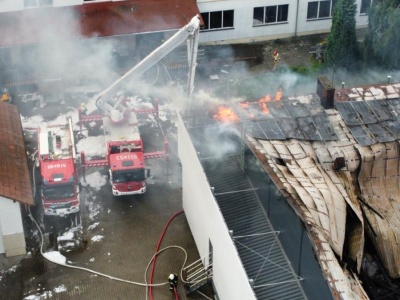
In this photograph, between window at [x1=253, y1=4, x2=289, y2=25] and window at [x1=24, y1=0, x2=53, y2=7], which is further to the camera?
window at [x1=253, y1=4, x2=289, y2=25]

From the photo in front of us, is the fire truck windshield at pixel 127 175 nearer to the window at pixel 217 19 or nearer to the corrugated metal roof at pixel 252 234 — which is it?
the corrugated metal roof at pixel 252 234

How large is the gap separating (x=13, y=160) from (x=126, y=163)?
4.81 m

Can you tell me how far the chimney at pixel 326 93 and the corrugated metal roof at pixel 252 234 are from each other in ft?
13.1

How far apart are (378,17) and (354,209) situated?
18859 mm

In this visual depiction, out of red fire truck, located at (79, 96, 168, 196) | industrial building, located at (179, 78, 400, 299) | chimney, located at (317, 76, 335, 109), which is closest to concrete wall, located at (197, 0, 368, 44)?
red fire truck, located at (79, 96, 168, 196)

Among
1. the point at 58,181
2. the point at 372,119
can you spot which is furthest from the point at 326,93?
the point at 58,181

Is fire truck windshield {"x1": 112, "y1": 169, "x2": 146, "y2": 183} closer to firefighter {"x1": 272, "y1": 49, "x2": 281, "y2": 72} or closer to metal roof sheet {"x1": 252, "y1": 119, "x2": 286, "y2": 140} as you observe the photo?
metal roof sheet {"x1": 252, "y1": 119, "x2": 286, "y2": 140}

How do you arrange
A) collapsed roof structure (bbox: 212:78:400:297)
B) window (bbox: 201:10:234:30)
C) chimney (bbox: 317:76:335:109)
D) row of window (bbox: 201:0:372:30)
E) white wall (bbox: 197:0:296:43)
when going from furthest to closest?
row of window (bbox: 201:0:372:30), window (bbox: 201:10:234:30), white wall (bbox: 197:0:296:43), chimney (bbox: 317:76:335:109), collapsed roof structure (bbox: 212:78:400:297)

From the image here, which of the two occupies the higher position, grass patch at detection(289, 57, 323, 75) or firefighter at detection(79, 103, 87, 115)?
grass patch at detection(289, 57, 323, 75)

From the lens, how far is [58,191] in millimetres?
29938

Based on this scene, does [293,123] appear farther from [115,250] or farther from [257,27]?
[257,27]

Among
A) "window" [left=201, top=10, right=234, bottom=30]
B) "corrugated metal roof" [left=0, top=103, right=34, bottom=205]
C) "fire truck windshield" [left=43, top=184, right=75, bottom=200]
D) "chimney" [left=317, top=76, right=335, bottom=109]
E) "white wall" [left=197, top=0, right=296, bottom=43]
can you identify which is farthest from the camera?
"window" [left=201, top=10, right=234, bottom=30]

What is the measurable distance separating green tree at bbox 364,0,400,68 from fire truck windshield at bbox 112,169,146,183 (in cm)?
1500

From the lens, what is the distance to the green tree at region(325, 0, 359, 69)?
38.1 metres
